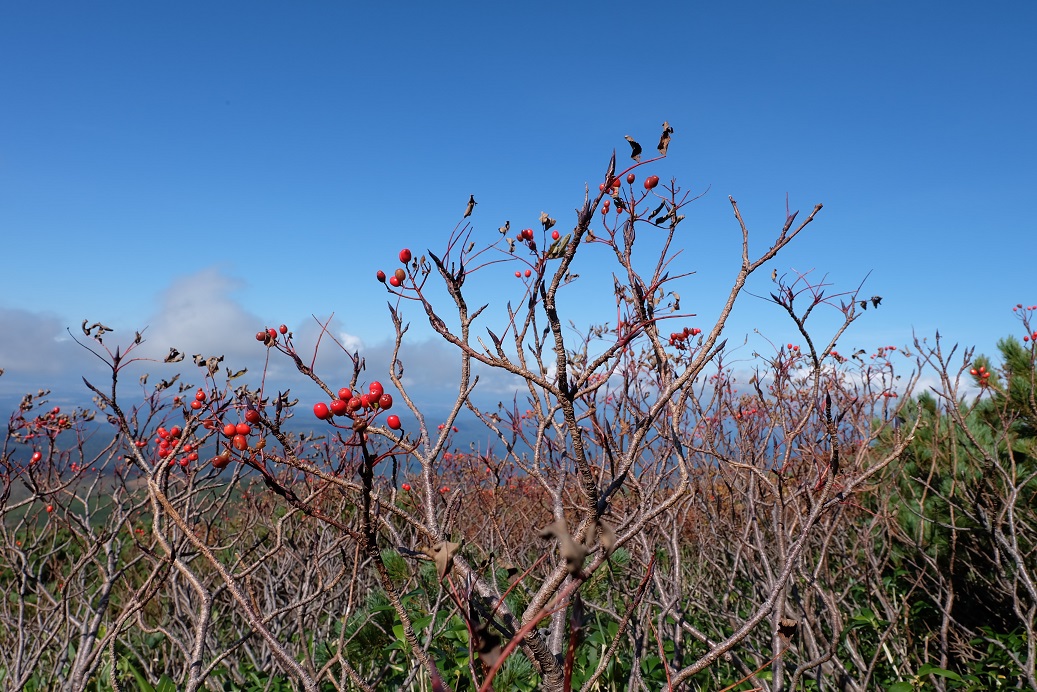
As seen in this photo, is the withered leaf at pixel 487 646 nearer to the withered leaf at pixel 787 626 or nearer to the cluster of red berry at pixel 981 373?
the withered leaf at pixel 787 626

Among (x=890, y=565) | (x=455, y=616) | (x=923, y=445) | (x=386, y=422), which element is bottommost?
(x=455, y=616)

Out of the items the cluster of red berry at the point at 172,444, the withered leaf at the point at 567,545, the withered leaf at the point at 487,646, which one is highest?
the withered leaf at the point at 567,545

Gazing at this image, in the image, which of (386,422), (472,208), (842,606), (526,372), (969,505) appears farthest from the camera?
(842,606)

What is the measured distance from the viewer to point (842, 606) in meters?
4.82

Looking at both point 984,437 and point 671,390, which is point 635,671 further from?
point 984,437

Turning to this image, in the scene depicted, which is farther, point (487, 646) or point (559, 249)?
point (559, 249)

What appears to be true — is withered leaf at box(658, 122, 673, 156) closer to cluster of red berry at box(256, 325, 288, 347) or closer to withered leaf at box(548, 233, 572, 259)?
withered leaf at box(548, 233, 572, 259)

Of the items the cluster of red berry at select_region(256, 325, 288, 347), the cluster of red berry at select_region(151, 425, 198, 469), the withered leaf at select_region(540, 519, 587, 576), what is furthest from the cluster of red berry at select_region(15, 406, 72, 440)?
the withered leaf at select_region(540, 519, 587, 576)

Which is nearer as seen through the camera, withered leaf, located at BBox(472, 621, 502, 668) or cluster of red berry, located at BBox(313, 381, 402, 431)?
withered leaf, located at BBox(472, 621, 502, 668)

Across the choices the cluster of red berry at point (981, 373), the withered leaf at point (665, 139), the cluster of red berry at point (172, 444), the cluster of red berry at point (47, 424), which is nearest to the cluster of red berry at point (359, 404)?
the withered leaf at point (665, 139)

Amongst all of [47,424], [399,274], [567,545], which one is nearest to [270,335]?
[399,274]

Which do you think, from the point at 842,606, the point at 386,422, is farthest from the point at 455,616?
the point at 842,606

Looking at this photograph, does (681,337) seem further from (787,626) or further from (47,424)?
(47,424)

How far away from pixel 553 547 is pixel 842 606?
3571 millimetres
